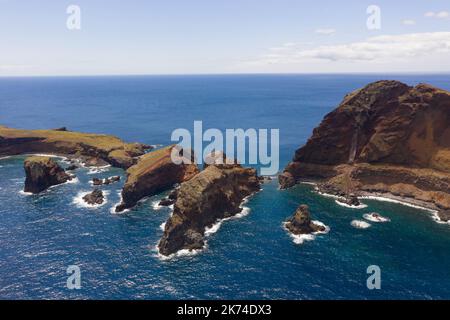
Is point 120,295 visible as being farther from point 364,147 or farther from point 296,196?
point 364,147

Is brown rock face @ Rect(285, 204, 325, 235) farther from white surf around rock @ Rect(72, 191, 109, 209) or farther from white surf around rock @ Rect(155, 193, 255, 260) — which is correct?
white surf around rock @ Rect(72, 191, 109, 209)

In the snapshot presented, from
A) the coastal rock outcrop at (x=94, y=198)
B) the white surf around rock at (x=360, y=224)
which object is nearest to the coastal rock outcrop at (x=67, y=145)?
the coastal rock outcrop at (x=94, y=198)

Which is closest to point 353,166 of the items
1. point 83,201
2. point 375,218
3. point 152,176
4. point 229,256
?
point 375,218

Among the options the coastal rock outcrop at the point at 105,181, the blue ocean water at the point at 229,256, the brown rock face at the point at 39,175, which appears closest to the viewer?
the blue ocean water at the point at 229,256

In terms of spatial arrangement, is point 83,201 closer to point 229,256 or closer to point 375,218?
point 229,256

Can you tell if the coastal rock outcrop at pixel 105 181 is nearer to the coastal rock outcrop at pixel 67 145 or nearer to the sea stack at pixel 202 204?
→ the coastal rock outcrop at pixel 67 145

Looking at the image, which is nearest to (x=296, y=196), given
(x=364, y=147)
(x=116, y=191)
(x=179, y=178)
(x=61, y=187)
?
(x=364, y=147)

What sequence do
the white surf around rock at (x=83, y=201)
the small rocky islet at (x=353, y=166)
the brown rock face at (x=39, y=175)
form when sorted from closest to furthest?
the small rocky islet at (x=353, y=166), the white surf around rock at (x=83, y=201), the brown rock face at (x=39, y=175)
